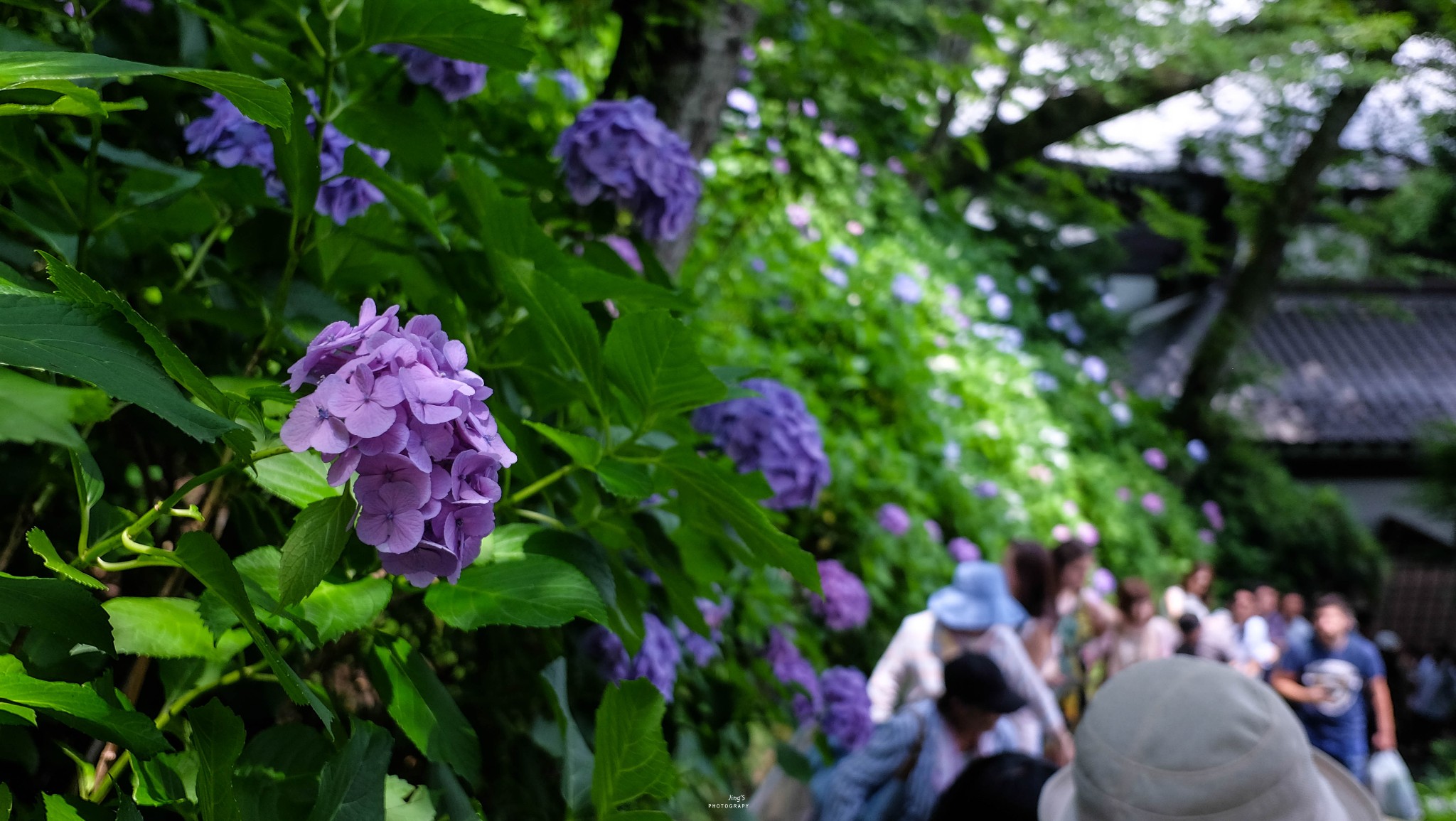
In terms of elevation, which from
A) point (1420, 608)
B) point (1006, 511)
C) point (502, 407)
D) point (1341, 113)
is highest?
point (1341, 113)

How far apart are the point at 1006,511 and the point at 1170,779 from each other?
3.84 metres

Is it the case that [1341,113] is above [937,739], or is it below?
above

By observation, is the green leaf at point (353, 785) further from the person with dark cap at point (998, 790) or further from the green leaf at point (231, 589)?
the person with dark cap at point (998, 790)

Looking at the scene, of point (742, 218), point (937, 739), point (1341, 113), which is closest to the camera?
point (937, 739)

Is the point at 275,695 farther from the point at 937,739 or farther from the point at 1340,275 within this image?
→ the point at 1340,275

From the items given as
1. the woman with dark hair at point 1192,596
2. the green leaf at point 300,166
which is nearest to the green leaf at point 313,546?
the green leaf at point 300,166

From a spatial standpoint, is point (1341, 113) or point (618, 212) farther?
point (1341, 113)

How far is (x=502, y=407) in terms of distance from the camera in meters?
0.77

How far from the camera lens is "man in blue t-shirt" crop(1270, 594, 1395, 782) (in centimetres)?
473

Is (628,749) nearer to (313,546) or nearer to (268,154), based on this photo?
(313,546)

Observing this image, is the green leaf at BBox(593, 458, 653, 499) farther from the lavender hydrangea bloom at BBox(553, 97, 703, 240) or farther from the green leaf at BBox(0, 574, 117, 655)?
the lavender hydrangea bloom at BBox(553, 97, 703, 240)

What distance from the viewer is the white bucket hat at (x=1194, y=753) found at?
1.37 metres

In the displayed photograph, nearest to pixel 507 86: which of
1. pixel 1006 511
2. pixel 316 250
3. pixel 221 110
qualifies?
pixel 221 110

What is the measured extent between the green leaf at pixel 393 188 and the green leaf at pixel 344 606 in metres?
0.22
